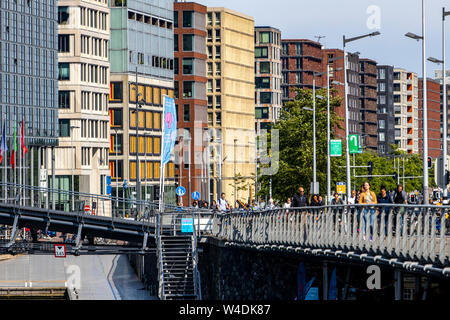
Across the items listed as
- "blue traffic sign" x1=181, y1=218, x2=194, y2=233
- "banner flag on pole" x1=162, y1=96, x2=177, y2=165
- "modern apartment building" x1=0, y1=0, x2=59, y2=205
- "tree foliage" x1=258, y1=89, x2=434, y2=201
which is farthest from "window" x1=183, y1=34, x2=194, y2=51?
"blue traffic sign" x1=181, y1=218, x2=194, y2=233

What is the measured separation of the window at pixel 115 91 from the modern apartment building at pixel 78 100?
7.20 m

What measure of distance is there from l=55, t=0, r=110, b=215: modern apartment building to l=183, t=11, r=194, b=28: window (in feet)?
98.0

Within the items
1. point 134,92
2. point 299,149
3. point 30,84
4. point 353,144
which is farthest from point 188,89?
point 353,144

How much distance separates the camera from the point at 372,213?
32.7 m

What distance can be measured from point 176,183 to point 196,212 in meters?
98.7

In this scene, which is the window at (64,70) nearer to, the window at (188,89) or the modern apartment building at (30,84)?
the modern apartment building at (30,84)

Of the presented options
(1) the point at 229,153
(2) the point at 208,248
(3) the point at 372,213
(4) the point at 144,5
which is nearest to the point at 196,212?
(2) the point at 208,248

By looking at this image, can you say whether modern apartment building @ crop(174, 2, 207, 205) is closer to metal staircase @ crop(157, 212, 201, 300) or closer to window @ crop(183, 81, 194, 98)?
window @ crop(183, 81, 194, 98)

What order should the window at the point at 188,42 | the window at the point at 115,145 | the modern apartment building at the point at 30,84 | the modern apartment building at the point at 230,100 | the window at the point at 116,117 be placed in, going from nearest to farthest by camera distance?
the modern apartment building at the point at 30,84, the window at the point at 115,145, the window at the point at 116,117, the window at the point at 188,42, the modern apartment building at the point at 230,100

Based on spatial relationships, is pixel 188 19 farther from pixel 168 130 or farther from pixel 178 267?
pixel 178 267

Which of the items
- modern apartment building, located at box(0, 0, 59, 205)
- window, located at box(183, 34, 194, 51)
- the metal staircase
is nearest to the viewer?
the metal staircase

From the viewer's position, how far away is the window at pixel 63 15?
12988cm

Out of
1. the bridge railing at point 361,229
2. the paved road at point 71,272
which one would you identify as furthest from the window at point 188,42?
the bridge railing at point 361,229

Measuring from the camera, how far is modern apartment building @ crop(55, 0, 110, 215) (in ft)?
427
